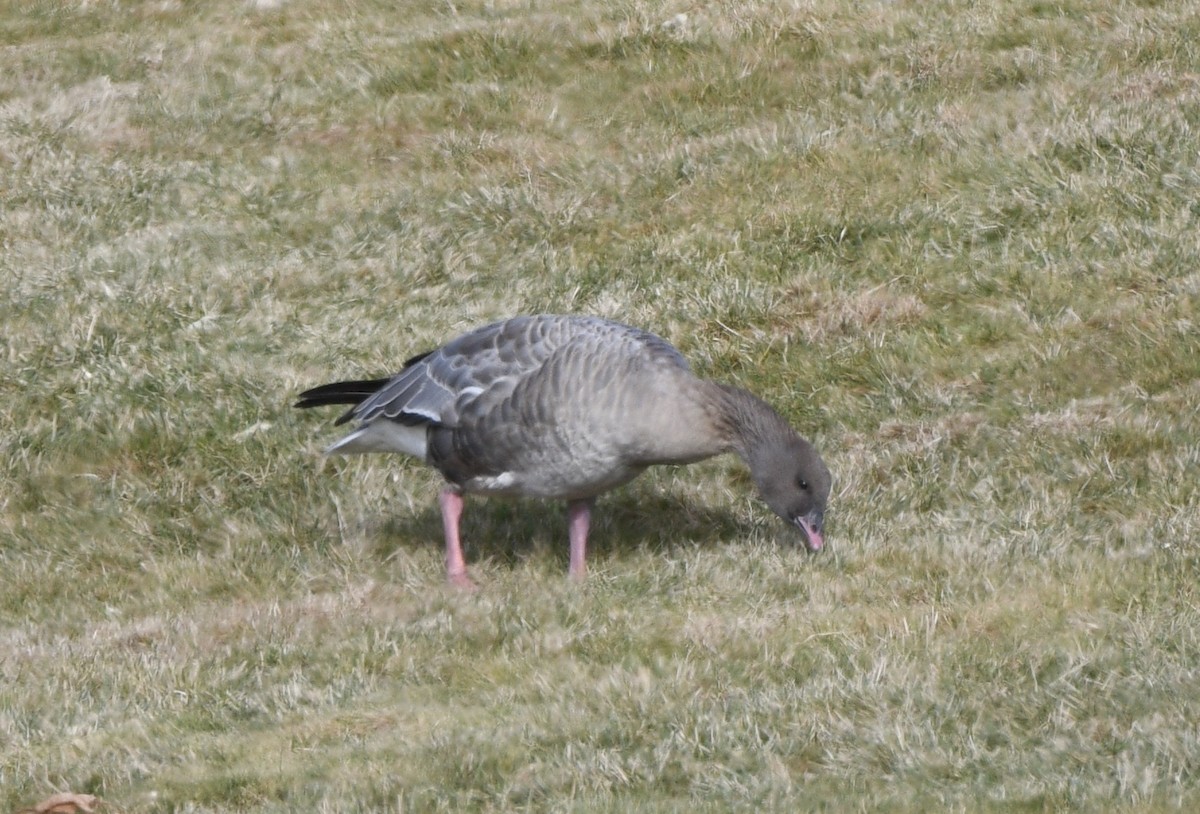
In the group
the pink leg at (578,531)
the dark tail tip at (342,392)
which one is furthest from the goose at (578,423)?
the dark tail tip at (342,392)

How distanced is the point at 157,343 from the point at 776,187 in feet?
14.1

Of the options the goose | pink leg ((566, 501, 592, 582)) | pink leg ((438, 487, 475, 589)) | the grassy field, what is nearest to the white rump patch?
the goose

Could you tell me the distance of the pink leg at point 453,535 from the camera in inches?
322

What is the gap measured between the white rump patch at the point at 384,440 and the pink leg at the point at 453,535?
31cm

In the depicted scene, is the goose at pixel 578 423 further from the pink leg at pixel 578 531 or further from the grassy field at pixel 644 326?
the grassy field at pixel 644 326

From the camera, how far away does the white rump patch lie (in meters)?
8.40

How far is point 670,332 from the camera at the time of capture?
10234mm

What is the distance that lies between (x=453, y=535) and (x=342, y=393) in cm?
108

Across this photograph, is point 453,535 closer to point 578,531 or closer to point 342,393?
point 578,531

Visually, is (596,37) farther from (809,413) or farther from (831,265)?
(809,413)

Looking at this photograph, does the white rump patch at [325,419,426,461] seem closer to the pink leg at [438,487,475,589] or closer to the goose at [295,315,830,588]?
the goose at [295,315,830,588]

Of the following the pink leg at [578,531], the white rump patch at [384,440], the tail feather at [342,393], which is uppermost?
the tail feather at [342,393]

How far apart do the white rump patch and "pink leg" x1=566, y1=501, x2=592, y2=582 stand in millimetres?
847

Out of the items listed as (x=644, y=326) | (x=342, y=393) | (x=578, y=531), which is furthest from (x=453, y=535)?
(x=644, y=326)
